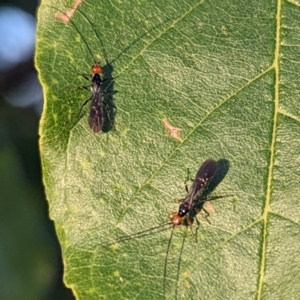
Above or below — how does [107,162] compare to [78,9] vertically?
below

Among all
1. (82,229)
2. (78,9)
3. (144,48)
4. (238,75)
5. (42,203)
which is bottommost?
(42,203)

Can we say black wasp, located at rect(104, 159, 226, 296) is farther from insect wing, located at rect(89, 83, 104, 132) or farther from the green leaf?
insect wing, located at rect(89, 83, 104, 132)

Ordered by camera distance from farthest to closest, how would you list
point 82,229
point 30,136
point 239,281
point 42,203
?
point 30,136
point 42,203
point 82,229
point 239,281

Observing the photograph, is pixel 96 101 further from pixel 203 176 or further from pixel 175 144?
pixel 203 176

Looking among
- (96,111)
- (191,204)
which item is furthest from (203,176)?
(96,111)

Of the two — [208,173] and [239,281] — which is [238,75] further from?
[239,281]


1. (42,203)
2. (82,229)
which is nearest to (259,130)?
(82,229)

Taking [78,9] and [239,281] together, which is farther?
[78,9]

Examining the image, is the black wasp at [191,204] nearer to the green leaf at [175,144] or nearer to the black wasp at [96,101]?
the green leaf at [175,144]
